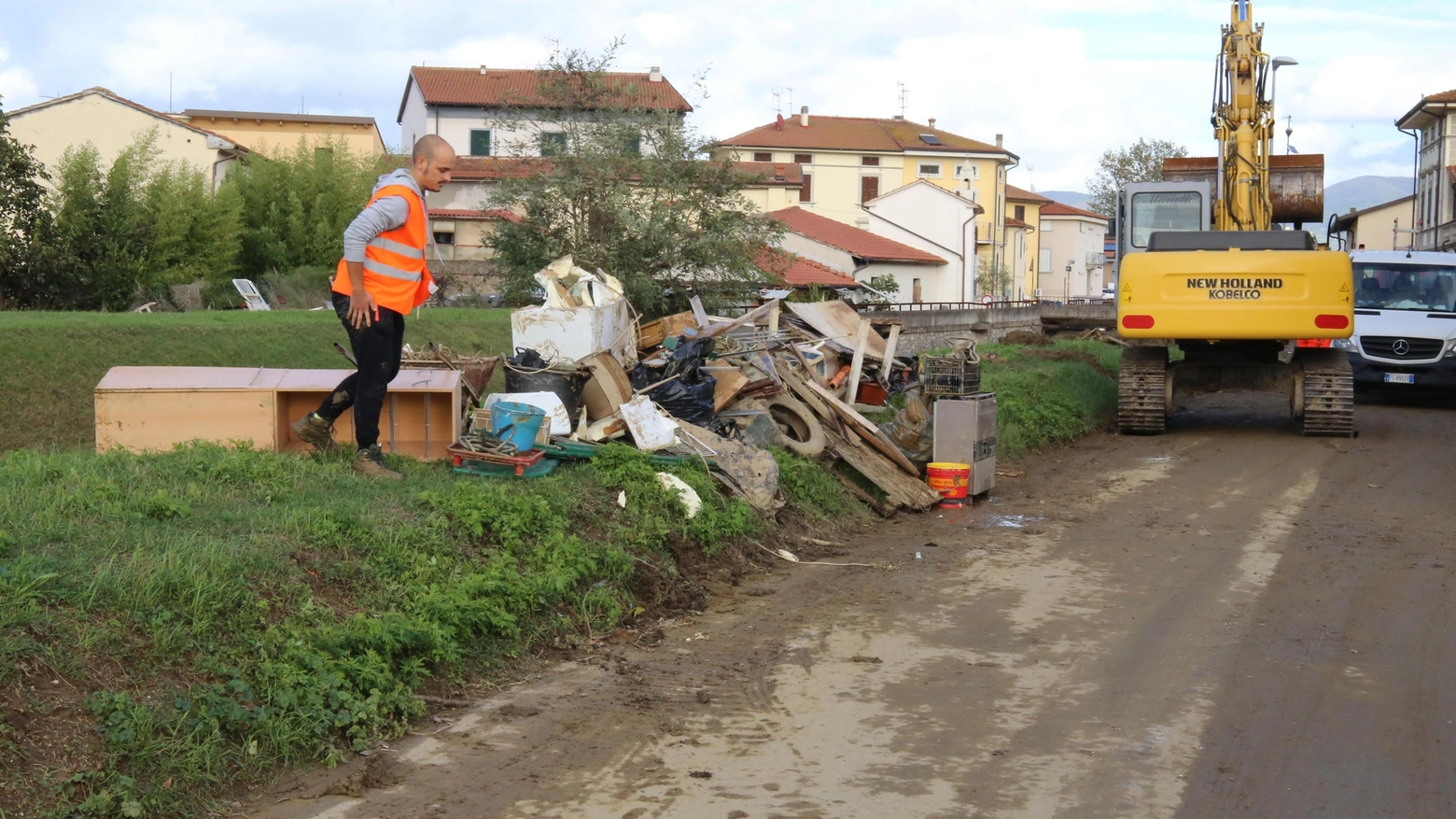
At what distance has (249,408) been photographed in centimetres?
Result: 875

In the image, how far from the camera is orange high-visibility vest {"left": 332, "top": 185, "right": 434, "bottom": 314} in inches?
318

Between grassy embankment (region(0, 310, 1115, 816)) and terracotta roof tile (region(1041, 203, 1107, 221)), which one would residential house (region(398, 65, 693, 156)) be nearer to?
grassy embankment (region(0, 310, 1115, 816))

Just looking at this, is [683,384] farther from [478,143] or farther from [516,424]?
[478,143]

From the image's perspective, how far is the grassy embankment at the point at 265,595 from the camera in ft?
15.3

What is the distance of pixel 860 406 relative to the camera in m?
13.9

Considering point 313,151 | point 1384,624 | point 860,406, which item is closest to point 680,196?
point 860,406

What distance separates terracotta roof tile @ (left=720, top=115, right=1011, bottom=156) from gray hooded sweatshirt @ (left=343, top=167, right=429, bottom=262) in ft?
235

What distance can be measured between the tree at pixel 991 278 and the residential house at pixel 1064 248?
74.4 feet

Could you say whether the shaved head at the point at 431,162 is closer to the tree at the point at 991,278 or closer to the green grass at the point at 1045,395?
the green grass at the point at 1045,395

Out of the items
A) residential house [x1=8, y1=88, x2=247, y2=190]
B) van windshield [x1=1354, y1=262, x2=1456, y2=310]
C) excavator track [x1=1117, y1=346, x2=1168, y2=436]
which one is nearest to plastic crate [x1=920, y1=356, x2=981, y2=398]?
excavator track [x1=1117, y1=346, x2=1168, y2=436]

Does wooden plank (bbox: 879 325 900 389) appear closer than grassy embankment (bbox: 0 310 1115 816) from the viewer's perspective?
No

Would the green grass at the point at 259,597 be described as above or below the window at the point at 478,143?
below

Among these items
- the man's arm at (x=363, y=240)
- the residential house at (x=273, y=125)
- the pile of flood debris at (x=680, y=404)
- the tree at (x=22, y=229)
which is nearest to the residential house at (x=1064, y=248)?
the residential house at (x=273, y=125)

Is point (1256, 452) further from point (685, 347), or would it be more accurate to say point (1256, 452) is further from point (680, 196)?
point (680, 196)
